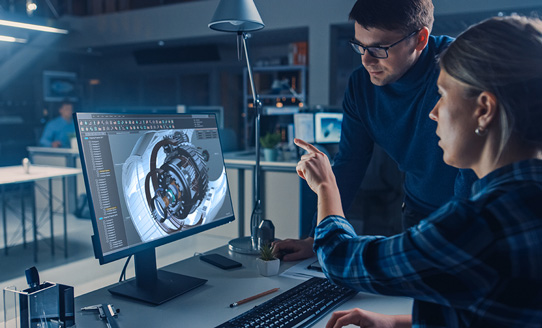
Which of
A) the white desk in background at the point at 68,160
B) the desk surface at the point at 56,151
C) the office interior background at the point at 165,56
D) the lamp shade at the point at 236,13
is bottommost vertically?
the white desk in background at the point at 68,160

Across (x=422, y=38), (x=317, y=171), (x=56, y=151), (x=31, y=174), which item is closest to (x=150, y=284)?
(x=317, y=171)

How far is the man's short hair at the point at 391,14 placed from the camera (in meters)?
1.26

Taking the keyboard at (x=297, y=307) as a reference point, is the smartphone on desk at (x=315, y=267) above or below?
below

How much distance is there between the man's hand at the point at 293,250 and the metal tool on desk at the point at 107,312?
539mm

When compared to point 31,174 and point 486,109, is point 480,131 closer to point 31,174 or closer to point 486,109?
point 486,109

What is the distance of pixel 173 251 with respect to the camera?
3.89 meters

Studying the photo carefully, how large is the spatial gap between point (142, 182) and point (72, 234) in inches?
159

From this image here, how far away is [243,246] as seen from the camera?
1.55 m

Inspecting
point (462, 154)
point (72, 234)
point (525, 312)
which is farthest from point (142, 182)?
point (72, 234)

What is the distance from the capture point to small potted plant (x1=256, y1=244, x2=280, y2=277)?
1.29 m

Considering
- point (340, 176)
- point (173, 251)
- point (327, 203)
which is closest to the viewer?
point (327, 203)

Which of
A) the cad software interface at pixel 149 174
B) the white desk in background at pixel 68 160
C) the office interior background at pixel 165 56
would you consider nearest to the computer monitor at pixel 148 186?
the cad software interface at pixel 149 174

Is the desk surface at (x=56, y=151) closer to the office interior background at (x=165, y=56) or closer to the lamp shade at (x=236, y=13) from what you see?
the office interior background at (x=165, y=56)

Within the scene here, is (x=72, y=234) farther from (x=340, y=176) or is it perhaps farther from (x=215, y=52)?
(x=215, y=52)
